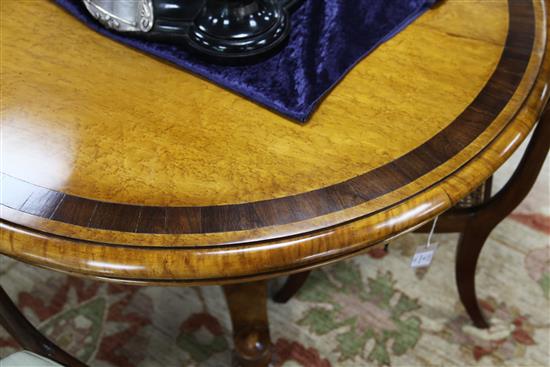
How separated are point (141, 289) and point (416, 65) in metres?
0.60

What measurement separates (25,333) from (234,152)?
0.93 ft

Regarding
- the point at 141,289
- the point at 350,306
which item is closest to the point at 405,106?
the point at 350,306

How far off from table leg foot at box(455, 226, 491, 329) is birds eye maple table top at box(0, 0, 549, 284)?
26cm

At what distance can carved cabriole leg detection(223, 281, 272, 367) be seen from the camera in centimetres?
64

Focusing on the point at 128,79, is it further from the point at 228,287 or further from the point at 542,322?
the point at 542,322

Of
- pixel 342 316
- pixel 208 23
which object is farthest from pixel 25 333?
pixel 342 316

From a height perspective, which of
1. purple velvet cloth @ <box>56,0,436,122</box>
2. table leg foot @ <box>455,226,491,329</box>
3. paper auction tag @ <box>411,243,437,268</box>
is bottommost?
table leg foot @ <box>455,226,491,329</box>

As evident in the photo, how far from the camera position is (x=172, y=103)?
0.55m

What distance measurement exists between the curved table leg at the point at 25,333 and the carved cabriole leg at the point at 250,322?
0.17m

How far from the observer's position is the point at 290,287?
913 millimetres

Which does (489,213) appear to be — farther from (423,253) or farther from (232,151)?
(232,151)

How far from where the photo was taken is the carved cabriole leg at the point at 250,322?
2.10 feet

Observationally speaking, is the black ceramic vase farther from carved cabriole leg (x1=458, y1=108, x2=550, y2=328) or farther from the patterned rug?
the patterned rug

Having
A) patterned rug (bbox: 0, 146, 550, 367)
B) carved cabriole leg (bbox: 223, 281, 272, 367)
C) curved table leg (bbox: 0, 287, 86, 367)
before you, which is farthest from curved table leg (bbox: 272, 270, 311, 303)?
curved table leg (bbox: 0, 287, 86, 367)
